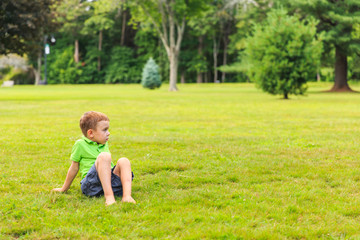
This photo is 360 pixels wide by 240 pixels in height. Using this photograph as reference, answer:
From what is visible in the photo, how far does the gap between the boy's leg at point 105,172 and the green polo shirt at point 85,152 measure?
0.28 metres

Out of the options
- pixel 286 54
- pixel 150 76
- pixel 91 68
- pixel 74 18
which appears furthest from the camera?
pixel 91 68

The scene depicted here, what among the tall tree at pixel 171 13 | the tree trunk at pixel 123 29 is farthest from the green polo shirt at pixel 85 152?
the tree trunk at pixel 123 29

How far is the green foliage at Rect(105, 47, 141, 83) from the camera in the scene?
64188mm

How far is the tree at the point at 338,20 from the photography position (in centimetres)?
3441

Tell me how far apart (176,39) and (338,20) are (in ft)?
101

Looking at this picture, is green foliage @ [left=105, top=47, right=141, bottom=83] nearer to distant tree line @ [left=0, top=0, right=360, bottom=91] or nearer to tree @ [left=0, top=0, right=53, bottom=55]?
distant tree line @ [left=0, top=0, right=360, bottom=91]

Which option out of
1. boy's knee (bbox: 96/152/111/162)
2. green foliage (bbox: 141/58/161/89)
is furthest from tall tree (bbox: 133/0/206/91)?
boy's knee (bbox: 96/152/111/162)

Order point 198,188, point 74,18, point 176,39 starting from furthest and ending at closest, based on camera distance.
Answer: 1. point 176,39
2. point 74,18
3. point 198,188

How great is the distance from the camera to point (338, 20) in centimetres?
3497

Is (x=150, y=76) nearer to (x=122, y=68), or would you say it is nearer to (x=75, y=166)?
(x=122, y=68)

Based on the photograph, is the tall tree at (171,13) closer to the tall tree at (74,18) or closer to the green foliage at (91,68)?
the tall tree at (74,18)

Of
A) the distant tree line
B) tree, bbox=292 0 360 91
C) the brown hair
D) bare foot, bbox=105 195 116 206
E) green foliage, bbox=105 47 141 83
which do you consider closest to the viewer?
bare foot, bbox=105 195 116 206

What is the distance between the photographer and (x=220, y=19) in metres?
55.5

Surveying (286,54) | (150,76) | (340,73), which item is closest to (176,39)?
(150,76)
